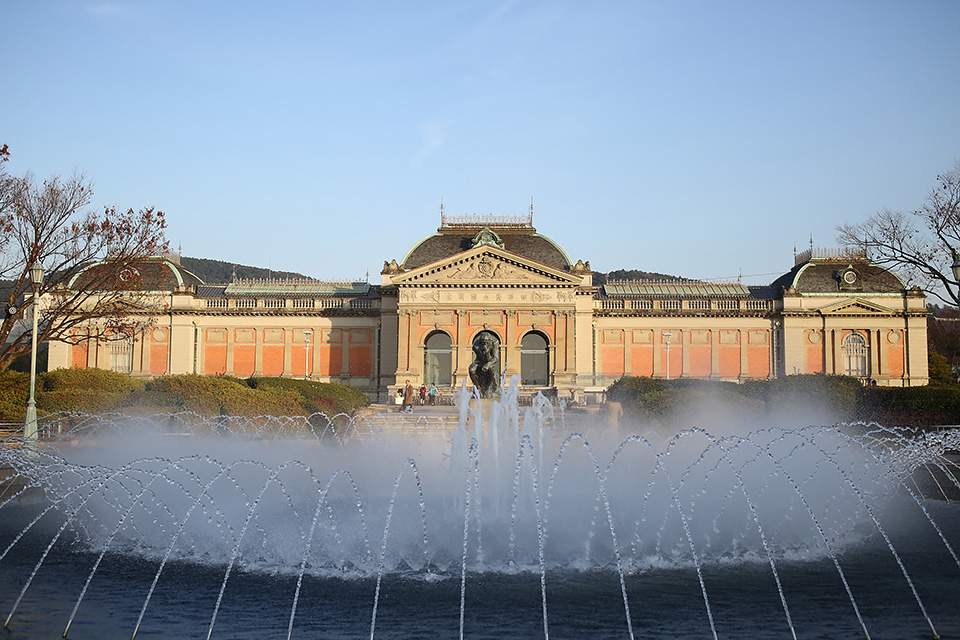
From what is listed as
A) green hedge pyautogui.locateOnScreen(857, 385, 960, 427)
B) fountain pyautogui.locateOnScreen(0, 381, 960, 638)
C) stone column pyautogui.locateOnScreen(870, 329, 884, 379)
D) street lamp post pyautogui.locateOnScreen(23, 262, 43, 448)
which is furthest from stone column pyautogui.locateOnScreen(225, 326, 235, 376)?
stone column pyautogui.locateOnScreen(870, 329, 884, 379)

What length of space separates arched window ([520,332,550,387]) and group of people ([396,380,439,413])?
6.37 m

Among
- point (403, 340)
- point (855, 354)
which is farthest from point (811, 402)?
point (855, 354)

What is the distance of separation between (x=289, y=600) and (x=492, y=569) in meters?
2.97

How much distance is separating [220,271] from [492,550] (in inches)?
5207

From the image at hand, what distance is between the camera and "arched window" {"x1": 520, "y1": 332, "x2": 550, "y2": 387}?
50.4m

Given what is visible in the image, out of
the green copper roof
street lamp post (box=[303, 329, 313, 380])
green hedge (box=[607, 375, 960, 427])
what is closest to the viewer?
green hedge (box=[607, 375, 960, 427])

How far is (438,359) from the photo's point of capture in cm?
5109

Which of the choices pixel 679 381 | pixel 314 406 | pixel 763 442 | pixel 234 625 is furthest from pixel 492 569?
pixel 679 381

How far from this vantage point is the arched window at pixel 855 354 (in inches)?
2120

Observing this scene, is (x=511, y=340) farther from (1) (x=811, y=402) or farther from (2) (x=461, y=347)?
(1) (x=811, y=402)

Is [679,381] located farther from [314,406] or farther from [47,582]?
[47,582]

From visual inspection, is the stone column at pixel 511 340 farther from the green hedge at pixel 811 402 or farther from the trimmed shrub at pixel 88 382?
the trimmed shrub at pixel 88 382

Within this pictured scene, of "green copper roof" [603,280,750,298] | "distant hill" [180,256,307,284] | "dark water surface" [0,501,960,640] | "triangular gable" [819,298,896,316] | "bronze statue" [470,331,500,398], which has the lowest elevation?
"dark water surface" [0,501,960,640]

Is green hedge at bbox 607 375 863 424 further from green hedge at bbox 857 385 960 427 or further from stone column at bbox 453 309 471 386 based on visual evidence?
stone column at bbox 453 309 471 386
